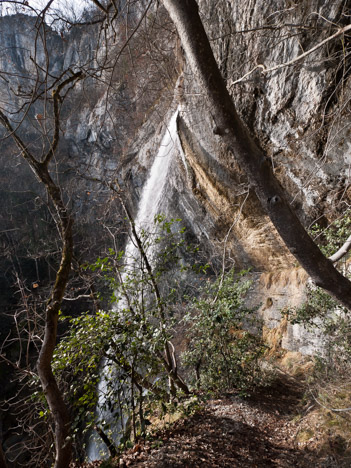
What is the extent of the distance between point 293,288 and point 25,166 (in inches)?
619

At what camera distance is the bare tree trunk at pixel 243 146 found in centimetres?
153

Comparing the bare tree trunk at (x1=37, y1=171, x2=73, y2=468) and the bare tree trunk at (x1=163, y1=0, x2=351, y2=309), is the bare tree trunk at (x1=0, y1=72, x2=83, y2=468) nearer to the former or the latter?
the bare tree trunk at (x1=37, y1=171, x2=73, y2=468)

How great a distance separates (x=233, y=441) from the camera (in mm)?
3162

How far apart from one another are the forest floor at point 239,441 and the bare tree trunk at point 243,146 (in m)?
2.04

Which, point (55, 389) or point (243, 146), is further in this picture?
point (55, 389)

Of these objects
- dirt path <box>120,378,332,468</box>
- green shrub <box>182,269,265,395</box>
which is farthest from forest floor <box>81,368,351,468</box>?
green shrub <box>182,269,265,395</box>

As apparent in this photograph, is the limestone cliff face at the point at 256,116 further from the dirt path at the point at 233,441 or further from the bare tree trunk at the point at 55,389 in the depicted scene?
the dirt path at the point at 233,441

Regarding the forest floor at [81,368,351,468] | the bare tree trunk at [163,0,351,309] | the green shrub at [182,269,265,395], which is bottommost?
the forest floor at [81,368,351,468]

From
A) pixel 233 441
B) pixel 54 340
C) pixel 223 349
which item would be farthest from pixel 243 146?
pixel 223 349

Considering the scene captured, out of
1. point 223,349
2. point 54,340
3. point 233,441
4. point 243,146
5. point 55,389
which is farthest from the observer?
point 223,349

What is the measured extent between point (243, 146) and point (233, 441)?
3.20 m

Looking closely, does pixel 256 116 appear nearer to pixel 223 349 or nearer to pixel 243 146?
pixel 243 146

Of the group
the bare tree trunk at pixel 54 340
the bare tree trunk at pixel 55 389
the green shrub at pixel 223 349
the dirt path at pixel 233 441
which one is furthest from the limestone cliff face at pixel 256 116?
the dirt path at pixel 233 441

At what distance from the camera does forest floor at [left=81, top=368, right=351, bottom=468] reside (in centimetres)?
275
